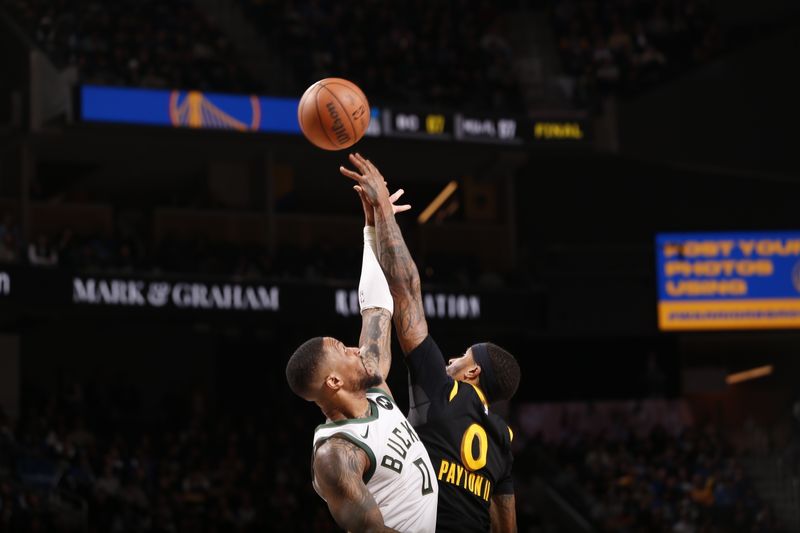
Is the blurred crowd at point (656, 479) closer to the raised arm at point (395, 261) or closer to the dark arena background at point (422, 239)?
the dark arena background at point (422, 239)

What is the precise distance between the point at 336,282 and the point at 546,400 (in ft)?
23.9

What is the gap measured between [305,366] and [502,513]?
4.59 ft

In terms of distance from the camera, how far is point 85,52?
2262cm

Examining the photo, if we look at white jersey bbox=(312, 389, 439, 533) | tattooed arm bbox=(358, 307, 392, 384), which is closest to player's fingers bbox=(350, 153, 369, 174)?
tattooed arm bbox=(358, 307, 392, 384)

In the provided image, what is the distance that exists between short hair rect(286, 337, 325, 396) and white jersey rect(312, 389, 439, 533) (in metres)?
0.18

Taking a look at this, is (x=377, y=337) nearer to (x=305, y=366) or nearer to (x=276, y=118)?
(x=305, y=366)

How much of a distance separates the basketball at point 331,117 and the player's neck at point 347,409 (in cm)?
179

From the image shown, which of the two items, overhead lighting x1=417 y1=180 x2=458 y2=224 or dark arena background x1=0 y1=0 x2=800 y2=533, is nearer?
dark arena background x1=0 y1=0 x2=800 y2=533

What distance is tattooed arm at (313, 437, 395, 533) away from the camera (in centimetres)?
477

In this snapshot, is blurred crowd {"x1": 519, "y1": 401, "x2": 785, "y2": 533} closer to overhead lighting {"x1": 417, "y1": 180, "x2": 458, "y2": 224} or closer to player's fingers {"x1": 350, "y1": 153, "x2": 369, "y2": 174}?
overhead lighting {"x1": 417, "y1": 180, "x2": 458, "y2": 224}

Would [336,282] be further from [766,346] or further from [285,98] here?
[766,346]

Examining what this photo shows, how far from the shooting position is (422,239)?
26.7 m

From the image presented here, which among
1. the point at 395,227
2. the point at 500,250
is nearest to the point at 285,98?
the point at 500,250

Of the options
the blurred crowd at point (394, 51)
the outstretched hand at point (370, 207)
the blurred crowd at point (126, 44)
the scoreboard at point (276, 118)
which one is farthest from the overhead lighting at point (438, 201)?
the outstretched hand at point (370, 207)
